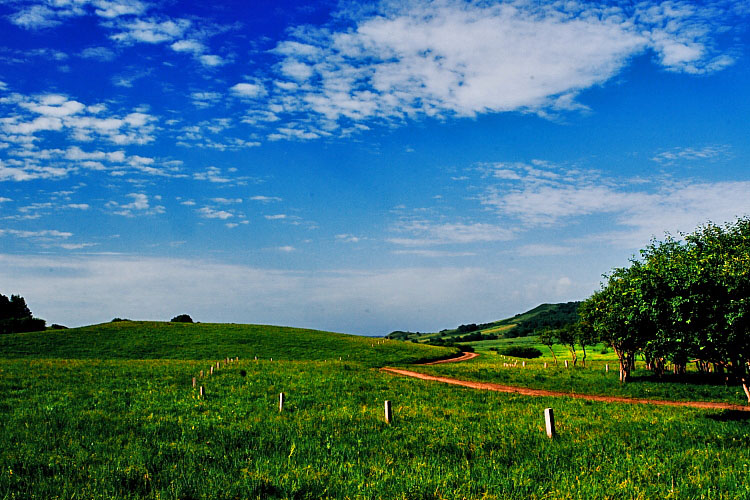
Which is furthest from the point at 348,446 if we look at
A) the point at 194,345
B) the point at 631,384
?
the point at 194,345

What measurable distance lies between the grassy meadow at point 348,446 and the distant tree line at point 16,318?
81025 mm

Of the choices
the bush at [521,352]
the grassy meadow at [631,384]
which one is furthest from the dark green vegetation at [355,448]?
the bush at [521,352]

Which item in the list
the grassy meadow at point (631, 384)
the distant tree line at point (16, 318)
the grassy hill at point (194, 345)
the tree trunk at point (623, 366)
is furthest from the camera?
the distant tree line at point (16, 318)

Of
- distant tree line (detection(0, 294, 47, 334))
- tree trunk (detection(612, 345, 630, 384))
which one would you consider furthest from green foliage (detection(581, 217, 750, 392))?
distant tree line (detection(0, 294, 47, 334))

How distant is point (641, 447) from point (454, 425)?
21.6 ft

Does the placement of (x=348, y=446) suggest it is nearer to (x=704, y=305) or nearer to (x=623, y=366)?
(x=704, y=305)

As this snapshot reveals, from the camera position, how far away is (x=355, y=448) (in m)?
15.2

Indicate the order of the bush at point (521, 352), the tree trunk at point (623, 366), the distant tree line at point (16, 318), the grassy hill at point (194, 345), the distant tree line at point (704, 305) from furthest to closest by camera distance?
the bush at point (521, 352) → the distant tree line at point (16, 318) → the grassy hill at point (194, 345) → the tree trunk at point (623, 366) → the distant tree line at point (704, 305)

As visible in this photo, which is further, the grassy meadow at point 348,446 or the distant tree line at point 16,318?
the distant tree line at point 16,318

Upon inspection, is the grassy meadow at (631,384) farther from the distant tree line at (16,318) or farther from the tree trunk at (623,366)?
Answer: the distant tree line at (16,318)

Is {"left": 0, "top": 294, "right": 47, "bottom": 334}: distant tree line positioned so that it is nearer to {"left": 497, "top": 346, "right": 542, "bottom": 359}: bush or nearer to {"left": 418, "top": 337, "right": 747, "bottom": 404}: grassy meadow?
{"left": 418, "top": 337, "right": 747, "bottom": 404}: grassy meadow

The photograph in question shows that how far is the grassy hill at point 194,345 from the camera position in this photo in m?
70.1

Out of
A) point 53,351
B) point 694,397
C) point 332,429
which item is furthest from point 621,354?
point 53,351

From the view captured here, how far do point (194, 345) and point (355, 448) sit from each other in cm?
6895
